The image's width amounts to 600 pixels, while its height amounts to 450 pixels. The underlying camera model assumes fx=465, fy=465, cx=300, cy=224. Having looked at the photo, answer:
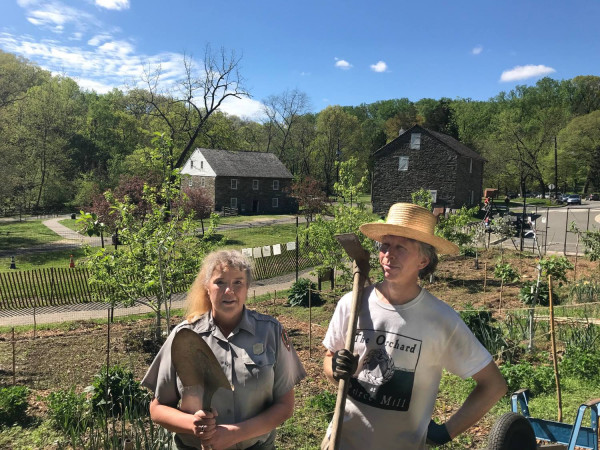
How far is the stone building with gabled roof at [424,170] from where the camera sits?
38281 millimetres

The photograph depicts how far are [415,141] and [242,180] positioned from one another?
17071 mm

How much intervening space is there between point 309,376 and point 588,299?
7.48 meters

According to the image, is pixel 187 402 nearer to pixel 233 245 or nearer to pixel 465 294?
pixel 465 294

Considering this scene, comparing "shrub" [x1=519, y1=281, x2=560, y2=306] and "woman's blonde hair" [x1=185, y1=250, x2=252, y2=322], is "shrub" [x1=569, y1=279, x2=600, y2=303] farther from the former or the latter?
"woman's blonde hair" [x1=185, y1=250, x2=252, y2=322]

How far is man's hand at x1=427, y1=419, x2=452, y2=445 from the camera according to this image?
92.2 inches

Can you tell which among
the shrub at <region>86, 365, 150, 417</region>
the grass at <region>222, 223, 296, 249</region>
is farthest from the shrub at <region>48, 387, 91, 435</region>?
the grass at <region>222, 223, 296, 249</region>

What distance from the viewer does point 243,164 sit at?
47031 millimetres

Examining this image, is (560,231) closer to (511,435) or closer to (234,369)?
(511,435)

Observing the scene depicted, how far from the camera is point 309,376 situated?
7.82m

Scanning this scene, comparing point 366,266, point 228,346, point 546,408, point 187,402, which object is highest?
point 366,266

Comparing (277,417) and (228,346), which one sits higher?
(228,346)

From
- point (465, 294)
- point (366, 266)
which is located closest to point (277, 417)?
point (366, 266)

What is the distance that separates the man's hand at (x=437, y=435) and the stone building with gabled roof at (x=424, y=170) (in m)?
36.2

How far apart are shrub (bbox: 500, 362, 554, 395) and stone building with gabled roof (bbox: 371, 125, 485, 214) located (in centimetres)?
3187
